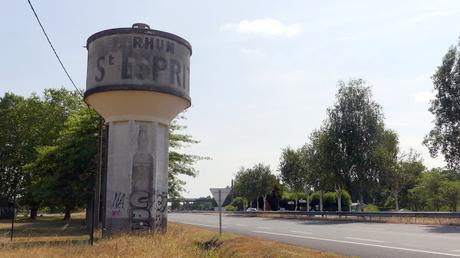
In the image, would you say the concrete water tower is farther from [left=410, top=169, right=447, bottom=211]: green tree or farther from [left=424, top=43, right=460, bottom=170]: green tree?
[left=410, top=169, right=447, bottom=211]: green tree

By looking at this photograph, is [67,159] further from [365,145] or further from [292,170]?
[292,170]

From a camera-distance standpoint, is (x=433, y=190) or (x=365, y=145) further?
(x=433, y=190)

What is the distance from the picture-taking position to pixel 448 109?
32844mm

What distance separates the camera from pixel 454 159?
34.3 metres

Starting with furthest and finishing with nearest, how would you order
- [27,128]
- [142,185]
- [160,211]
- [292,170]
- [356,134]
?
[292,170]
[27,128]
[356,134]
[160,211]
[142,185]

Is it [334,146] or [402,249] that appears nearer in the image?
[402,249]

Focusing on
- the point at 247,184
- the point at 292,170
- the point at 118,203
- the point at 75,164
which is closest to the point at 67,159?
the point at 75,164

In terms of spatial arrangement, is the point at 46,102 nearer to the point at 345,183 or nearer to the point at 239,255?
the point at 345,183

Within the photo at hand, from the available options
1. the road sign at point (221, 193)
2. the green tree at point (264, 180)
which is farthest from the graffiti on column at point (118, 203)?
the green tree at point (264, 180)

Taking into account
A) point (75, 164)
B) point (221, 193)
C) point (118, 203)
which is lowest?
point (118, 203)

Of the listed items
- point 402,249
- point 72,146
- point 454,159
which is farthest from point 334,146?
point 402,249

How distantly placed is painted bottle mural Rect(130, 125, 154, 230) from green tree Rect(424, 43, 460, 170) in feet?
77.4

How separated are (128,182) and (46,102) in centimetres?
3400

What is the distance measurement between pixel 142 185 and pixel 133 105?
3388mm
